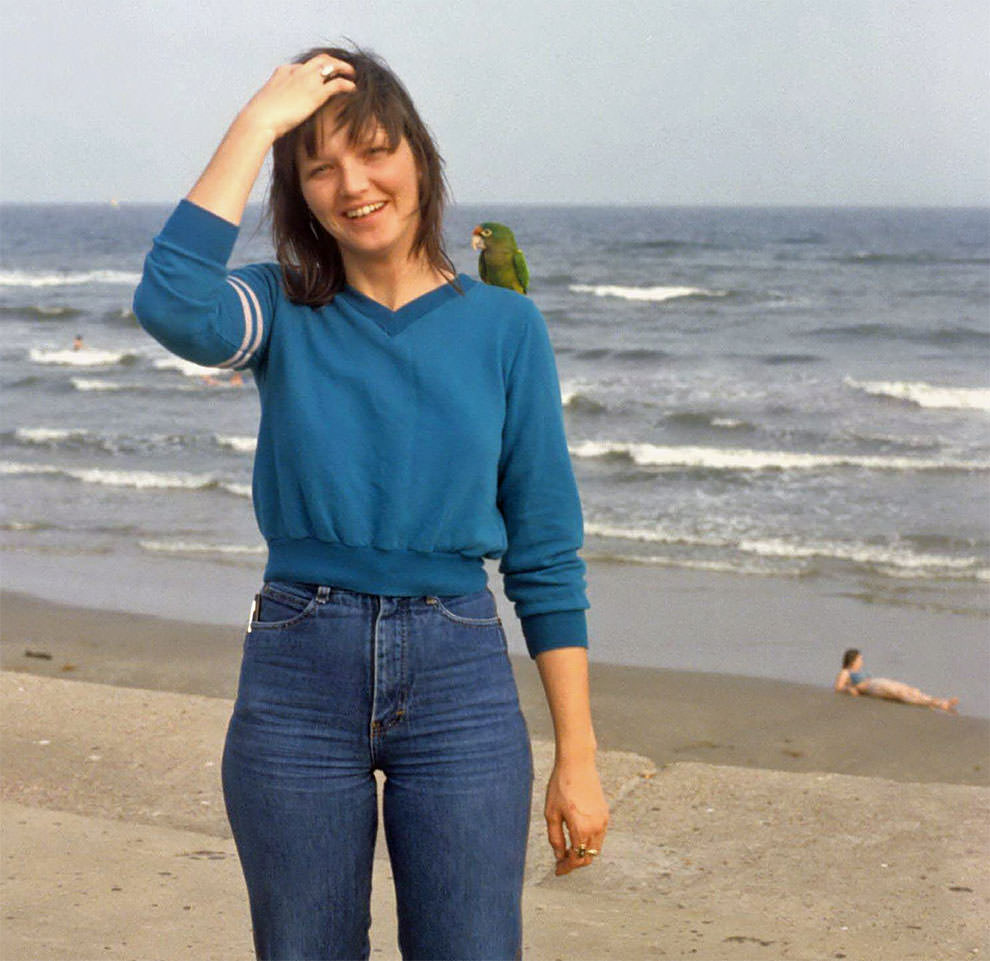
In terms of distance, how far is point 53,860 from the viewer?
369 cm

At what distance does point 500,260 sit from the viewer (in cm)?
216

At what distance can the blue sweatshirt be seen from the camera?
69.4 inches

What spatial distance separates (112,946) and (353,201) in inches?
81.6

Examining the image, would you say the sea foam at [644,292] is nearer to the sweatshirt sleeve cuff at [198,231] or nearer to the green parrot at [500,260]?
the green parrot at [500,260]

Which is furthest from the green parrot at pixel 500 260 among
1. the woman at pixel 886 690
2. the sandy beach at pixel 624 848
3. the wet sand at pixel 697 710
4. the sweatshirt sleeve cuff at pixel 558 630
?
the woman at pixel 886 690

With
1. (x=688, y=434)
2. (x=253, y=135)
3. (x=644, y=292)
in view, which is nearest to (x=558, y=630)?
(x=253, y=135)

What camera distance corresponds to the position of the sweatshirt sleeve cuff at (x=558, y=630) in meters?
1.87

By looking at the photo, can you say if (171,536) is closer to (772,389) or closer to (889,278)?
(772,389)

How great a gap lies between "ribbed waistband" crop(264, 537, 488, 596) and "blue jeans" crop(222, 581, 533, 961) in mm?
15

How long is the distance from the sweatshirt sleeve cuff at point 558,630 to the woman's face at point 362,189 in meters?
0.51

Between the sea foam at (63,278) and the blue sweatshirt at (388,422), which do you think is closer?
the blue sweatshirt at (388,422)

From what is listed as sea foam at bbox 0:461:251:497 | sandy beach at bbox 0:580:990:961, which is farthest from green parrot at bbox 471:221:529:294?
sea foam at bbox 0:461:251:497

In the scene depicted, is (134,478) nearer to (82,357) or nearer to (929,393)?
(929,393)

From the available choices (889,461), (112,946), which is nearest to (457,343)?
(112,946)
